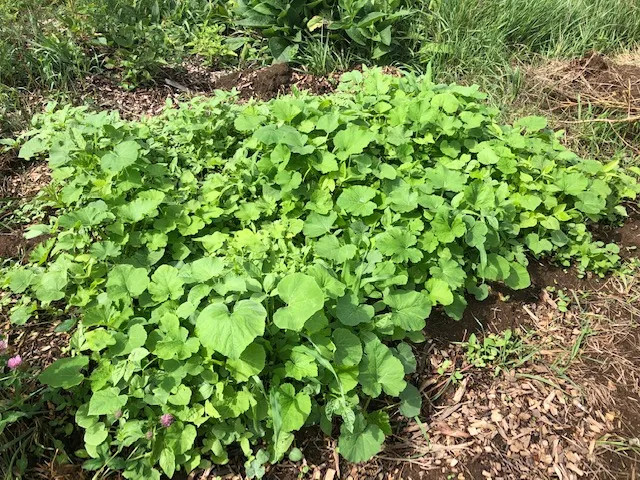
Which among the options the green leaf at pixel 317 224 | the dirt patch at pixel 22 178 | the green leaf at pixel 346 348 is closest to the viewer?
the green leaf at pixel 346 348

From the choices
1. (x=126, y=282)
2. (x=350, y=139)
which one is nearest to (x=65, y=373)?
(x=126, y=282)

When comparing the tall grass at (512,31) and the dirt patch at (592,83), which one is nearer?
the dirt patch at (592,83)

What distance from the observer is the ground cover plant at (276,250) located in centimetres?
199

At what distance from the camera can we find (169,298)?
2221 mm

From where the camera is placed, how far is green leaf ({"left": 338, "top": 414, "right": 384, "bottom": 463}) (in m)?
1.99

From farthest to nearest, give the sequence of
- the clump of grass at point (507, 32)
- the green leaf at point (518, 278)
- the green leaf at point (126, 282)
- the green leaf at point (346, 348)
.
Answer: the clump of grass at point (507, 32) → the green leaf at point (518, 278) → the green leaf at point (126, 282) → the green leaf at point (346, 348)

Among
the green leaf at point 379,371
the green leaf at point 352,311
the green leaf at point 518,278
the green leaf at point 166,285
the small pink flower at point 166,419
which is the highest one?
the green leaf at point 166,285

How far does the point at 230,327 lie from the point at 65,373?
2.34ft

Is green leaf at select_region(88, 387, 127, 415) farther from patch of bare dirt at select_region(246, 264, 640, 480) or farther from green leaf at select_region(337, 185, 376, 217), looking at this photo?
green leaf at select_region(337, 185, 376, 217)

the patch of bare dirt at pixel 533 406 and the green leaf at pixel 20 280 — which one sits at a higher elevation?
the green leaf at pixel 20 280

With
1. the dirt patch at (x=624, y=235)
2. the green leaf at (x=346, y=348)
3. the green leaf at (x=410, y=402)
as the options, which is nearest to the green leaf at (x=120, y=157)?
the green leaf at (x=346, y=348)

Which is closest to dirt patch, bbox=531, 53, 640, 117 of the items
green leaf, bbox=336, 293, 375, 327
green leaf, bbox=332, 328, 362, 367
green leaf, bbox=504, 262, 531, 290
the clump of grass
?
the clump of grass

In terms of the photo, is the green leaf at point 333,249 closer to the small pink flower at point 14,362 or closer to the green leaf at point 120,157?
the green leaf at point 120,157

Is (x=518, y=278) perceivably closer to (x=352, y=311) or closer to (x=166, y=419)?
(x=352, y=311)
